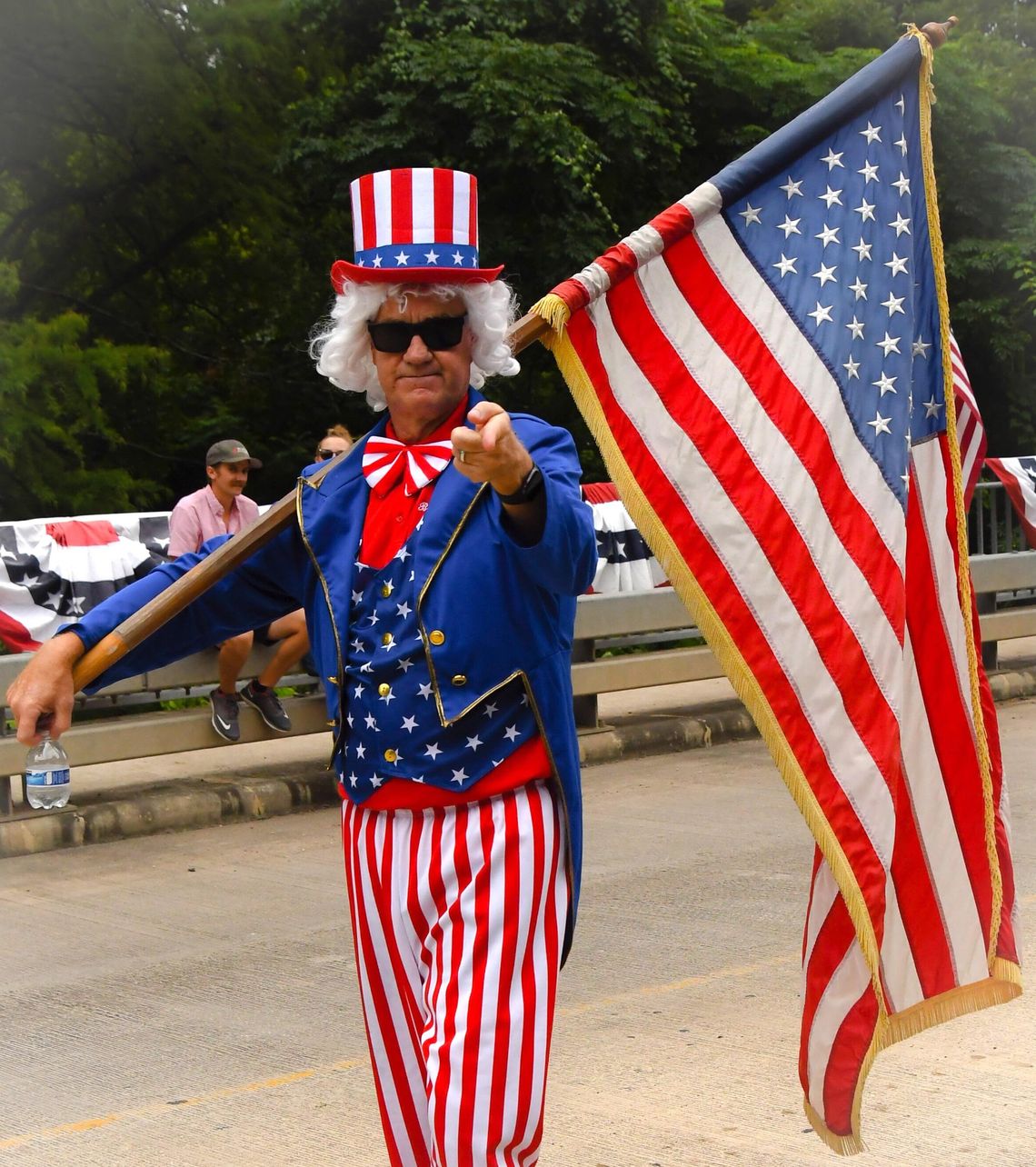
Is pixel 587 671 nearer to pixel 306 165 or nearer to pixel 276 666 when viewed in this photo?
pixel 276 666

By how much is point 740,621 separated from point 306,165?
13.5 m

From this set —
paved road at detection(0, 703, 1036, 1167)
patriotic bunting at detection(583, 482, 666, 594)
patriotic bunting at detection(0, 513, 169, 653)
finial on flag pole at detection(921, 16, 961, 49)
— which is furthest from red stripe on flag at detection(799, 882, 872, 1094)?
patriotic bunting at detection(583, 482, 666, 594)

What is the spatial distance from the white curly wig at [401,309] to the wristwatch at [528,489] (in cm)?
45

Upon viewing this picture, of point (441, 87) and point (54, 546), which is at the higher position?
point (441, 87)

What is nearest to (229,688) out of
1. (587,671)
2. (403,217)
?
(587,671)

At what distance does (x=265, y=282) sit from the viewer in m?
18.5

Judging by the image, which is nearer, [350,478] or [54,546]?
[350,478]

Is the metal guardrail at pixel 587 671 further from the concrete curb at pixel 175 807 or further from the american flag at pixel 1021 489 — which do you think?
the american flag at pixel 1021 489

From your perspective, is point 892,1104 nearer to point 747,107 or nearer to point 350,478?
point 350,478

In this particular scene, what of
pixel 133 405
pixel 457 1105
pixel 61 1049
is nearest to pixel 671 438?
pixel 457 1105

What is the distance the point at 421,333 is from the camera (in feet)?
9.68

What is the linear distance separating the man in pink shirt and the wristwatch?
5.74 m

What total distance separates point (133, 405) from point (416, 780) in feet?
48.2

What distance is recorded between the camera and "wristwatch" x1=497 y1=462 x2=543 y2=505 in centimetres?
262
